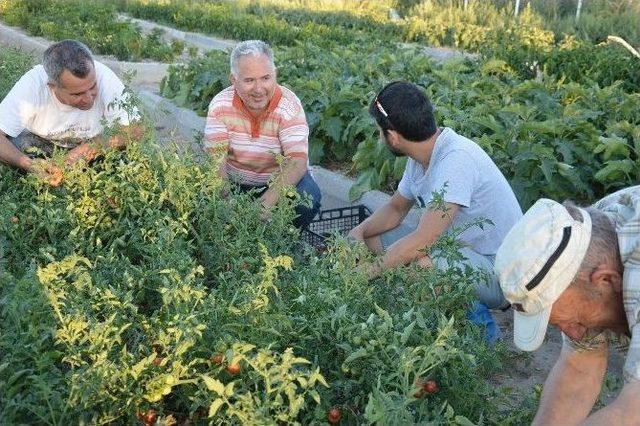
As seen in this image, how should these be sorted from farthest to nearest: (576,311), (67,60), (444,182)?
1. (67,60)
2. (444,182)
3. (576,311)

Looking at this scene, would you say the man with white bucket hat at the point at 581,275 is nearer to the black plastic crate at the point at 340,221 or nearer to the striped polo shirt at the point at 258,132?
the black plastic crate at the point at 340,221

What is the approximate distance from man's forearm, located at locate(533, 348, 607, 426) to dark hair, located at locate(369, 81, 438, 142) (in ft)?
5.44

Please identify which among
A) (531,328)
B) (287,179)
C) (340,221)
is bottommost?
(340,221)

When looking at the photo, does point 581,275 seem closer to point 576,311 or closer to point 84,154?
point 576,311

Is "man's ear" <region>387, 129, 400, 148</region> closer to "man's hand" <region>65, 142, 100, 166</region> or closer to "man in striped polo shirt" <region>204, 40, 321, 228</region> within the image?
"man in striped polo shirt" <region>204, 40, 321, 228</region>

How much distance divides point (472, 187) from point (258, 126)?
137cm

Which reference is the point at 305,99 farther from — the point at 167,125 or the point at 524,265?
the point at 524,265

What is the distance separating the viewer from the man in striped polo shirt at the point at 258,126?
461cm

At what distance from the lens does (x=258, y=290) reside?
9.00 ft

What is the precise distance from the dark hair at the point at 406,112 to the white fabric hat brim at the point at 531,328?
1.81 metres

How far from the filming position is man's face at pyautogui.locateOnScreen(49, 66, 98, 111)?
4.68 m

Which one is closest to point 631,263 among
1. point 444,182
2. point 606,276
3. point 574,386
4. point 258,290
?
point 606,276

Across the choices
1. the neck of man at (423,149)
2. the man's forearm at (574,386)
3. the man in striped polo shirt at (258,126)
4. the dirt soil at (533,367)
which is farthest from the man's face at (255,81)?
the man's forearm at (574,386)

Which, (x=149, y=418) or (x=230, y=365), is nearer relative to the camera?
(x=230, y=365)
